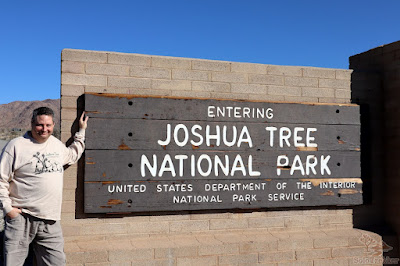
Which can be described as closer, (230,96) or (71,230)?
(71,230)

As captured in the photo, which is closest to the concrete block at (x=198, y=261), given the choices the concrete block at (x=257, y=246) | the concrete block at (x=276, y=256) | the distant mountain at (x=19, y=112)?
the concrete block at (x=257, y=246)

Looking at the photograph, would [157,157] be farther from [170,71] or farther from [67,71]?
[67,71]

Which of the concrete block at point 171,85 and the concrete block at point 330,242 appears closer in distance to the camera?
the concrete block at point 171,85

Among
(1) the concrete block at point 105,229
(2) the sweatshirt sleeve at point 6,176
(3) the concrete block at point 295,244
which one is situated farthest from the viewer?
(3) the concrete block at point 295,244

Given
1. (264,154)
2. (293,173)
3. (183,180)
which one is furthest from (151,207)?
(293,173)

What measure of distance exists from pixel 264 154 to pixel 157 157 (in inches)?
55.5

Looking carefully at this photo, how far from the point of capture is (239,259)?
4.83 metres

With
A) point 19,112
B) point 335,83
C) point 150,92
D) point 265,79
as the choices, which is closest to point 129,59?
point 150,92

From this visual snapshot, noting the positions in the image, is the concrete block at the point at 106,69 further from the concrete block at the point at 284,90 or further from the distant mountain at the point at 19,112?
the distant mountain at the point at 19,112

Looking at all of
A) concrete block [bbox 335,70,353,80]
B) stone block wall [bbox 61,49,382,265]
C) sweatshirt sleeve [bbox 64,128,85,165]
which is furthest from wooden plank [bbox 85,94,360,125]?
concrete block [bbox 335,70,353,80]

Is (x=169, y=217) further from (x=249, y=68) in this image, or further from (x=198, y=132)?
(x=249, y=68)

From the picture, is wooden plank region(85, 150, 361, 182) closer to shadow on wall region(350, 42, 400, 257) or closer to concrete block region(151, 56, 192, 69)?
shadow on wall region(350, 42, 400, 257)

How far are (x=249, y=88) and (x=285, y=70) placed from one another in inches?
23.1

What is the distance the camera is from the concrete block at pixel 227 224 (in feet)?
16.4
